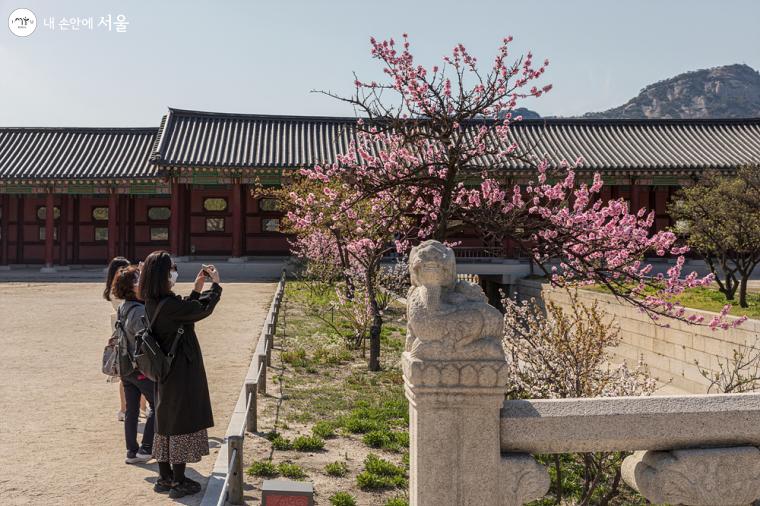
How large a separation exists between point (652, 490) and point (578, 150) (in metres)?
27.4

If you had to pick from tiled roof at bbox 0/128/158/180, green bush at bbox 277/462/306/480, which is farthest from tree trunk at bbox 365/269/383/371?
tiled roof at bbox 0/128/158/180

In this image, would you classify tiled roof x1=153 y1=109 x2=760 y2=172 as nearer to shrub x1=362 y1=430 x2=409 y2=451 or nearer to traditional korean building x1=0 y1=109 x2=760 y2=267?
traditional korean building x1=0 y1=109 x2=760 y2=267

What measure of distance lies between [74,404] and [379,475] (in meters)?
4.28

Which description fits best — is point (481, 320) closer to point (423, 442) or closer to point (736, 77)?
point (423, 442)

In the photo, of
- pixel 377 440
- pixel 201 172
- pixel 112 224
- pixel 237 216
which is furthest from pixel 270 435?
pixel 112 224

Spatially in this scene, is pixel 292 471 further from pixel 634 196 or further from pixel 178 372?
pixel 634 196

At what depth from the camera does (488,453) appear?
3.20 metres

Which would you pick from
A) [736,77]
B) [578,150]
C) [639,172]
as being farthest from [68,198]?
[736,77]

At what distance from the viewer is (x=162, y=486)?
Result: 18.1 ft

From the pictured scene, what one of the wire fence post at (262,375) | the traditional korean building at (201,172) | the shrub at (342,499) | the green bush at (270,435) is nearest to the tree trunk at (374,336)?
the wire fence post at (262,375)

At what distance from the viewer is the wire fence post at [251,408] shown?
22.9 feet

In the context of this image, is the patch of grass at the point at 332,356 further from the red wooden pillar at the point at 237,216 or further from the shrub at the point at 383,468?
the red wooden pillar at the point at 237,216

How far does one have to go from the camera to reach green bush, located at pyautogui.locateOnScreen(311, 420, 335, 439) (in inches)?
289

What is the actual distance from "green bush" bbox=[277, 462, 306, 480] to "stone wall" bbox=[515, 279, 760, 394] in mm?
6073
